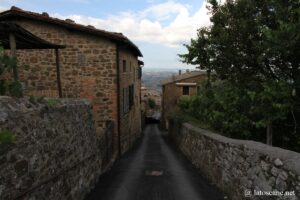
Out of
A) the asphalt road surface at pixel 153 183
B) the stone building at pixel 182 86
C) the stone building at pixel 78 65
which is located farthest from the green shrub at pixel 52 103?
the stone building at pixel 182 86

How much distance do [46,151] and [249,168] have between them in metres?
4.41

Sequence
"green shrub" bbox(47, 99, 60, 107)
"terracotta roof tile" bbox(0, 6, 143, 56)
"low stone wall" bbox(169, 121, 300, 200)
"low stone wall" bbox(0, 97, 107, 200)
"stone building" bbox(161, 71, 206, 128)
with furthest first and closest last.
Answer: "stone building" bbox(161, 71, 206, 128) → "terracotta roof tile" bbox(0, 6, 143, 56) → "green shrub" bbox(47, 99, 60, 107) → "low stone wall" bbox(169, 121, 300, 200) → "low stone wall" bbox(0, 97, 107, 200)

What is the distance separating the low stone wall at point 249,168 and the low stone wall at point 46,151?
3.92 metres

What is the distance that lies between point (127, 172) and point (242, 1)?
27.3ft

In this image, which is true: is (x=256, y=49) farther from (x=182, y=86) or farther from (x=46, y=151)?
(x=182, y=86)

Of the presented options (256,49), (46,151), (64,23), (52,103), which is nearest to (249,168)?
(46,151)

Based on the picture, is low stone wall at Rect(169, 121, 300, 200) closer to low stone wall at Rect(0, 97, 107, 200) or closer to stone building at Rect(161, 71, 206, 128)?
low stone wall at Rect(0, 97, 107, 200)

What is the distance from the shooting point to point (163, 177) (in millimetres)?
11656

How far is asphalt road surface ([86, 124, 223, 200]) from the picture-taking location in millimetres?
9323

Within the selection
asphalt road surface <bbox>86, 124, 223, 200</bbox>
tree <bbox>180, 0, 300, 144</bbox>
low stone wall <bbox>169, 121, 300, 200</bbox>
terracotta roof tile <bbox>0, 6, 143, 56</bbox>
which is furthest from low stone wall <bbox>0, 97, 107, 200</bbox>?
tree <bbox>180, 0, 300, 144</bbox>

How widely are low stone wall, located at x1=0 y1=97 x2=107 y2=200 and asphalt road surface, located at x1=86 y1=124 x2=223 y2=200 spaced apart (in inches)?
30.0

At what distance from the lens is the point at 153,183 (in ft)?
35.3

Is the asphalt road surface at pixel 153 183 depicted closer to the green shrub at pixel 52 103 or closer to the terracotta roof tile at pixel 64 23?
the green shrub at pixel 52 103

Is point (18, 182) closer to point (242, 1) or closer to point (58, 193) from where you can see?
point (58, 193)
